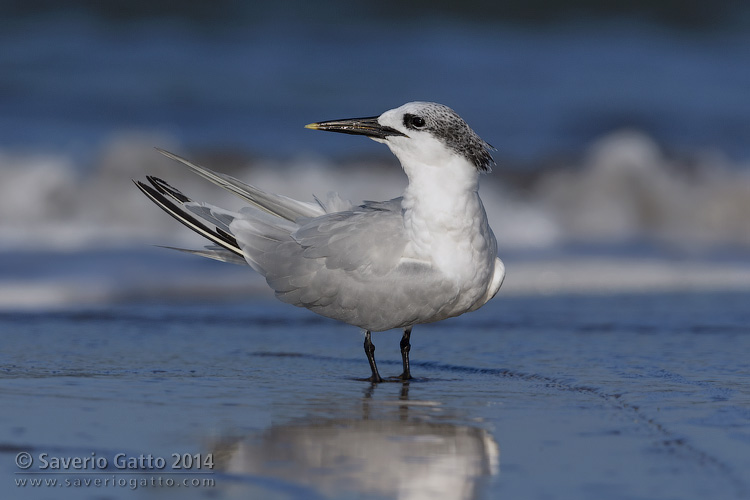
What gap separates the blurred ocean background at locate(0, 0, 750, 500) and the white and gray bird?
0.30m

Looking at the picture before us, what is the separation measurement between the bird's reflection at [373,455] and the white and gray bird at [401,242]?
64cm

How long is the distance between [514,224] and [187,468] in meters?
7.45

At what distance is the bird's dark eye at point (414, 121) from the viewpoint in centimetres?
407

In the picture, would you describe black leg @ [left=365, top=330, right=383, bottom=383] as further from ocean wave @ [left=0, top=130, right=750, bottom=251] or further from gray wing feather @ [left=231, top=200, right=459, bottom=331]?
ocean wave @ [left=0, top=130, right=750, bottom=251]

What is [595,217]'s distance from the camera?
10.6 metres

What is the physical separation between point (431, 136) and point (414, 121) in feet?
0.28

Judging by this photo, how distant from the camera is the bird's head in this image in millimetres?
4062

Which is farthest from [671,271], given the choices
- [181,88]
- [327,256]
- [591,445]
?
[181,88]

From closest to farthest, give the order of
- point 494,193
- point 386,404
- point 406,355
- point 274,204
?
point 386,404
point 406,355
point 274,204
point 494,193

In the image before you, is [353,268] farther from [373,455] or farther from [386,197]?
[386,197]

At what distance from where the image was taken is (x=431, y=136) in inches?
160

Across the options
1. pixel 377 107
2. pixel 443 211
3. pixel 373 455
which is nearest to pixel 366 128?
pixel 443 211

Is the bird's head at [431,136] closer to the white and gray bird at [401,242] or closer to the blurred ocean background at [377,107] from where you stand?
the white and gray bird at [401,242]

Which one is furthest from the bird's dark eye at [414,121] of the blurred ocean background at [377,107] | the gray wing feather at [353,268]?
the blurred ocean background at [377,107]
